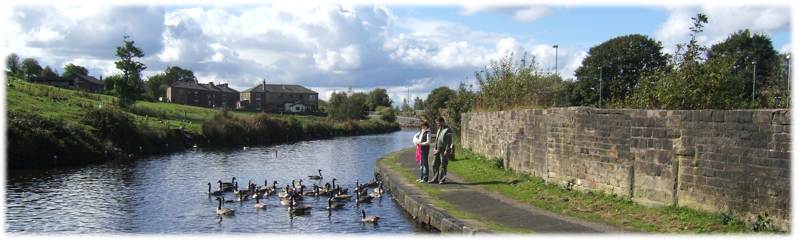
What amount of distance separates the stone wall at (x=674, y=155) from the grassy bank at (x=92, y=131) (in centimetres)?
2071

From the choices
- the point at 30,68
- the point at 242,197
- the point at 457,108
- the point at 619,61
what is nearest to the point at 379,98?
the point at 30,68

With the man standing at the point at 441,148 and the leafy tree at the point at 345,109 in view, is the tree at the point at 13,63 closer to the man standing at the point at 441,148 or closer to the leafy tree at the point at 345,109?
the leafy tree at the point at 345,109

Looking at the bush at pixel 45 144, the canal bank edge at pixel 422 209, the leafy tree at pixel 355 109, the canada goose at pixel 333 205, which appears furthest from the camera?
the leafy tree at pixel 355 109

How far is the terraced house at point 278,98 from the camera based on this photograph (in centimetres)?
10600

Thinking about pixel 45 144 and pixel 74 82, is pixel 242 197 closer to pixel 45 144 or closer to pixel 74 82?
pixel 45 144

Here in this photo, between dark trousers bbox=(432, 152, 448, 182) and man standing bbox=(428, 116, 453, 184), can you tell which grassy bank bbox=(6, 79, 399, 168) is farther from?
man standing bbox=(428, 116, 453, 184)

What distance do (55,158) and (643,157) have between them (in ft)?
77.4

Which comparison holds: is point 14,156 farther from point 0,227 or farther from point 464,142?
point 464,142

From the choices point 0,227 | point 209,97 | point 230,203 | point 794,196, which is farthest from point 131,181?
point 209,97

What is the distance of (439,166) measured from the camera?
591 inches

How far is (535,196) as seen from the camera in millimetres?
12156

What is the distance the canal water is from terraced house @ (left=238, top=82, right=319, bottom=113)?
78.8 meters

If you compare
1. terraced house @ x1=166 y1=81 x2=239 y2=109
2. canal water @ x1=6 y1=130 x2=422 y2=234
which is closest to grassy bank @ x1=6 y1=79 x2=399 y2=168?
canal water @ x1=6 y1=130 x2=422 y2=234

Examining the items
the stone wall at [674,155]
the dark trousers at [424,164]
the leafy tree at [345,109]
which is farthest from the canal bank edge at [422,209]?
the leafy tree at [345,109]
